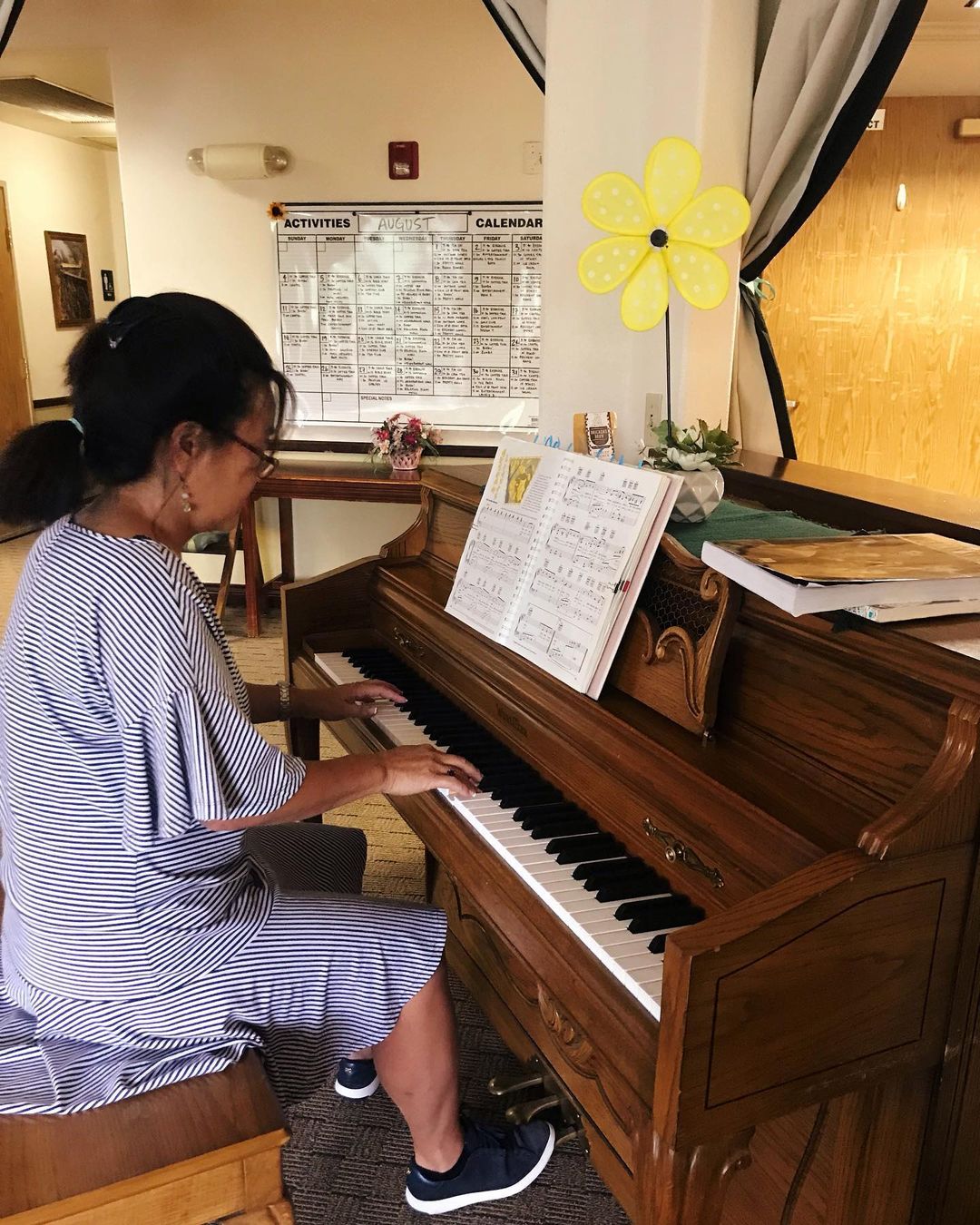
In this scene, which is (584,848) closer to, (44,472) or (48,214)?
(44,472)

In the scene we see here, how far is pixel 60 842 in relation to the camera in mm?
1237

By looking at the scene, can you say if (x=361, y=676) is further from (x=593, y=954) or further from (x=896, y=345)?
(x=896, y=345)

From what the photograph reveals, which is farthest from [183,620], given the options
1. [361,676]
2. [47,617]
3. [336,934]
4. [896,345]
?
[896,345]

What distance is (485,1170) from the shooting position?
160 cm

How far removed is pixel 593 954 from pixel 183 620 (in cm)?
64

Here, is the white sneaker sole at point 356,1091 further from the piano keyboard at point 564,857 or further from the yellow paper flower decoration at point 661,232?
the yellow paper flower decoration at point 661,232

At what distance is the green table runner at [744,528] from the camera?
1.50 m

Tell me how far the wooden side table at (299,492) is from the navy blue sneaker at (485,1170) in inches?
114

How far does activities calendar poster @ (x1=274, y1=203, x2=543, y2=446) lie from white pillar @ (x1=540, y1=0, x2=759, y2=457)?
6.53ft

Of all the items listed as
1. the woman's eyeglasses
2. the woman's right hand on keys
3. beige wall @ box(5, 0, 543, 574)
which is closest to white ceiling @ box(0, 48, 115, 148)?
beige wall @ box(5, 0, 543, 574)

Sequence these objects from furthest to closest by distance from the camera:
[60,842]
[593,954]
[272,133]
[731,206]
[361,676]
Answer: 1. [272,133]
2. [361,676]
3. [731,206]
4. [60,842]
5. [593,954]

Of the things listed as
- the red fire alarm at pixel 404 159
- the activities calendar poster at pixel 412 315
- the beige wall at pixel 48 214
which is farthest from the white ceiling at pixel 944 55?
the beige wall at pixel 48 214

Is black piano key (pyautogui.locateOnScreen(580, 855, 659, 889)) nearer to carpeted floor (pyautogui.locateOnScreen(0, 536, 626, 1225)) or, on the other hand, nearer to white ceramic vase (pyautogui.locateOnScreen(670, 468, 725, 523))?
white ceramic vase (pyautogui.locateOnScreen(670, 468, 725, 523))

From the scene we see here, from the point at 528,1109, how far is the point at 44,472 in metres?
1.34
